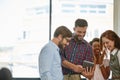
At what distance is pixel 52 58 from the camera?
2531mm

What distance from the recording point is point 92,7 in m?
4.58

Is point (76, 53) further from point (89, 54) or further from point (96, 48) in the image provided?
point (96, 48)

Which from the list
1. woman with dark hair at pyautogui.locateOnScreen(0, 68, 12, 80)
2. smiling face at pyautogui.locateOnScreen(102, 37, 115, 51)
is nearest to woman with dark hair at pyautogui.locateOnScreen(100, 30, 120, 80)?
smiling face at pyautogui.locateOnScreen(102, 37, 115, 51)

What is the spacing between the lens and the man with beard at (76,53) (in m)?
2.84

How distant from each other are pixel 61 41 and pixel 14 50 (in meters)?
1.88

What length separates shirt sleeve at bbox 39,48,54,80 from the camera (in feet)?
8.13

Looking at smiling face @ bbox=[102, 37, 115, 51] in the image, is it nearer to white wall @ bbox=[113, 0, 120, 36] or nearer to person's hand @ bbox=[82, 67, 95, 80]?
person's hand @ bbox=[82, 67, 95, 80]

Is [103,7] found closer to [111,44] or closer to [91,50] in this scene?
[91,50]

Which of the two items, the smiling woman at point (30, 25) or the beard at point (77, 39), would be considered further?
the smiling woman at point (30, 25)

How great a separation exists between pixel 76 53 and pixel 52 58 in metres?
0.47

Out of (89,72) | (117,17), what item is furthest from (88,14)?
(89,72)

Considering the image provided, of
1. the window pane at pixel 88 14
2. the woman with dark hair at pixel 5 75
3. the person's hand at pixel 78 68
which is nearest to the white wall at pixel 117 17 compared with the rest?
the window pane at pixel 88 14

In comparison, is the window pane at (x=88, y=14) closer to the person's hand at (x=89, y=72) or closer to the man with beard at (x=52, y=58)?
the person's hand at (x=89, y=72)

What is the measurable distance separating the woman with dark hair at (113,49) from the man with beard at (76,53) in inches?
14.1
